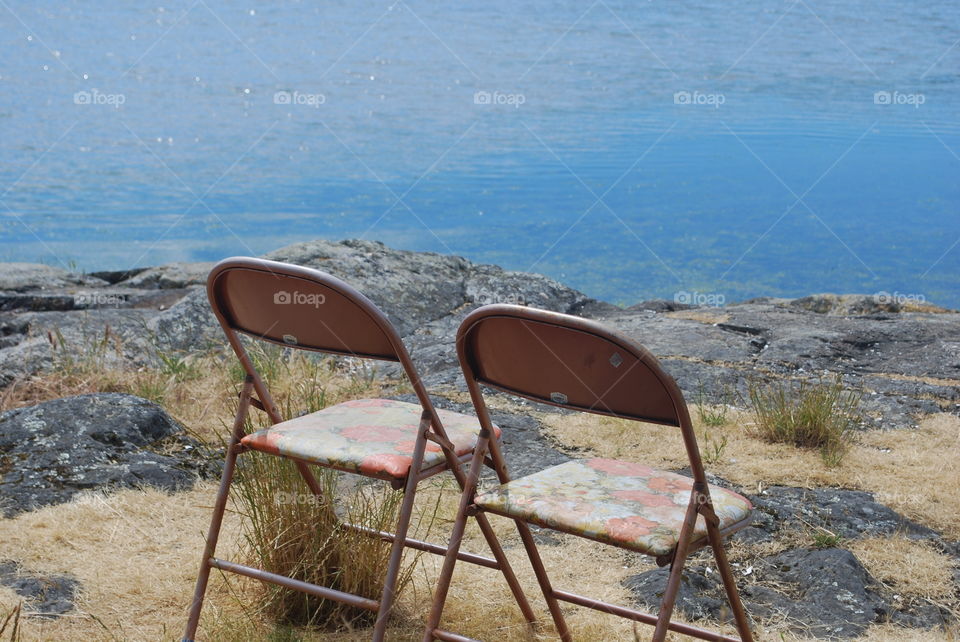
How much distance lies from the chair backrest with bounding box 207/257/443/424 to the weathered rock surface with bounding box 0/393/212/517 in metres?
1.53

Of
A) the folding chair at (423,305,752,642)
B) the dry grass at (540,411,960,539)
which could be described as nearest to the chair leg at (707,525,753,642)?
the folding chair at (423,305,752,642)

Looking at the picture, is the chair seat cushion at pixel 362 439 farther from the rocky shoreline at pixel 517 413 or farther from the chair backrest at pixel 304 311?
the rocky shoreline at pixel 517 413

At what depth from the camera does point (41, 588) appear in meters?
2.67

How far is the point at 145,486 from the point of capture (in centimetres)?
346

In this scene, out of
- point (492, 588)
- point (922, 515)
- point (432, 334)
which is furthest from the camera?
point (432, 334)

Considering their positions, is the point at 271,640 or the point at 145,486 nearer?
the point at 271,640

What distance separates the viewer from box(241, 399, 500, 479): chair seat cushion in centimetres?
208

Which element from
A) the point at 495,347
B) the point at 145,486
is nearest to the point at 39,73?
the point at 145,486

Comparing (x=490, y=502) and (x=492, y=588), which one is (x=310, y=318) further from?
(x=492, y=588)

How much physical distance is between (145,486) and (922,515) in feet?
8.77

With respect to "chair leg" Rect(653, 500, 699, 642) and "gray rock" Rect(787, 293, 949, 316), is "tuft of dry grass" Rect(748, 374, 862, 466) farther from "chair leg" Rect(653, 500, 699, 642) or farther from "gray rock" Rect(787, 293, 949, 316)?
"gray rock" Rect(787, 293, 949, 316)

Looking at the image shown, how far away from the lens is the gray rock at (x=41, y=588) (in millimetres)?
2559

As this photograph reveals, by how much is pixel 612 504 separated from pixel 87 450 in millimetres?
2355

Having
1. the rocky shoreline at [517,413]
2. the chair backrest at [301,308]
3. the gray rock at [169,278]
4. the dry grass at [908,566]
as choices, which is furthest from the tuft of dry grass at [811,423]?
the gray rock at [169,278]
